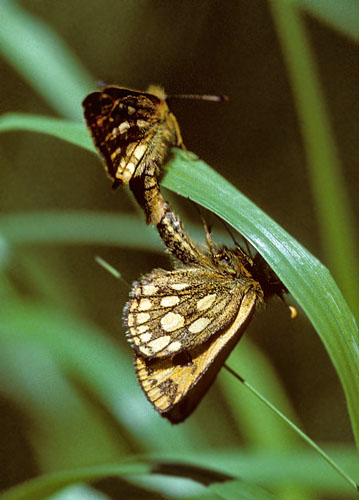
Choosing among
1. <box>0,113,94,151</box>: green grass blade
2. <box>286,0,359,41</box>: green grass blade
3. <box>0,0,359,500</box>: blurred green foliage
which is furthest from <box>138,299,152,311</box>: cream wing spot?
<box>286,0,359,41</box>: green grass blade

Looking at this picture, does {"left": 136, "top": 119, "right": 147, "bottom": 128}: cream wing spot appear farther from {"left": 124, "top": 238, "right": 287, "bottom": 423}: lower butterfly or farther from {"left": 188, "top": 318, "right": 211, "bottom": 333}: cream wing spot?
{"left": 188, "top": 318, "right": 211, "bottom": 333}: cream wing spot

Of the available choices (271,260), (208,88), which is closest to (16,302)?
(271,260)

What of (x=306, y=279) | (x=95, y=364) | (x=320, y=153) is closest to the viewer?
(x=306, y=279)

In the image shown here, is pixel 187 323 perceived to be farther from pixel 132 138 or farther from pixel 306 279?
pixel 132 138

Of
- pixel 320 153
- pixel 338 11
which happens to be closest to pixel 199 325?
pixel 320 153

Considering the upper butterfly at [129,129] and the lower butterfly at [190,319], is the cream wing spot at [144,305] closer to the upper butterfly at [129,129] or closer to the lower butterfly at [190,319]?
the lower butterfly at [190,319]

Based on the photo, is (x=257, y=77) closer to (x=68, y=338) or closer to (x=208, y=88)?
(x=208, y=88)
